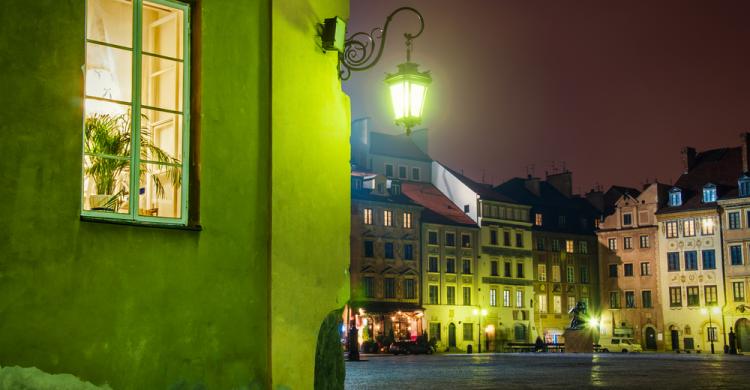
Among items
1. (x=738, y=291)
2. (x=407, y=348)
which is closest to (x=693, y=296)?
(x=738, y=291)

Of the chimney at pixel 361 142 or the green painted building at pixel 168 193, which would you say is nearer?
the green painted building at pixel 168 193

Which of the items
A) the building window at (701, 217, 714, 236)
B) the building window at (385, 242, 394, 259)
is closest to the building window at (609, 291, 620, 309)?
the building window at (701, 217, 714, 236)

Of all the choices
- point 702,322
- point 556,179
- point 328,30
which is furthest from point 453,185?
point 328,30

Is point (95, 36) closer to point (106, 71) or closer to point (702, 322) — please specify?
point (106, 71)

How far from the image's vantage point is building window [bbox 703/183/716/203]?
7250 centimetres

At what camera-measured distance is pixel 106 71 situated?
5730mm

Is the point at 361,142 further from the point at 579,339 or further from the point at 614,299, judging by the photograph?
the point at 579,339

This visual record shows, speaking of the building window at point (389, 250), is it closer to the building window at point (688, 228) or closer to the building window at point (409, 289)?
the building window at point (409, 289)

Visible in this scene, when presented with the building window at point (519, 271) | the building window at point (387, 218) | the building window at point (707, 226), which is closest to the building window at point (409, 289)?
the building window at point (387, 218)

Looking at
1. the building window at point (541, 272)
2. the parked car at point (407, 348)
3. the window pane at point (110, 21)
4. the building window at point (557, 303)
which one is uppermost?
the building window at point (541, 272)

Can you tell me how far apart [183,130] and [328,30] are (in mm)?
1677

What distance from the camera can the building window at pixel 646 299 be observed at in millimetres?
76750

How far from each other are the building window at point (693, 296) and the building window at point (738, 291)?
10.2 feet

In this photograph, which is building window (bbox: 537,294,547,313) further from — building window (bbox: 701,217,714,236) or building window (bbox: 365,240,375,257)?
building window (bbox: 365,240,375,257)
